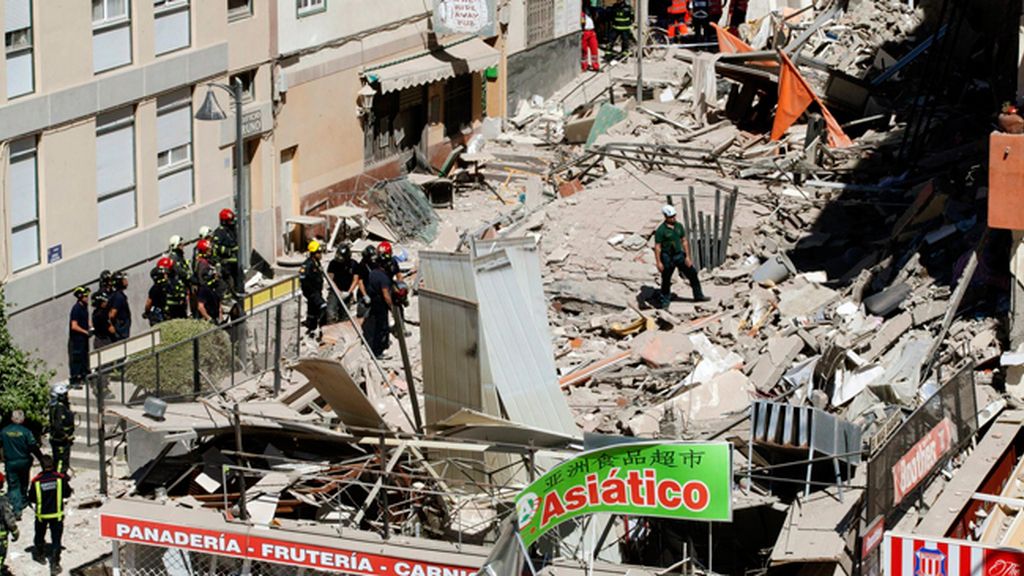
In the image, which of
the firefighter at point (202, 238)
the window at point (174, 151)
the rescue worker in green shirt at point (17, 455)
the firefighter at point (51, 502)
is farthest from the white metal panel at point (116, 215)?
the firefighter at point (51, 502)

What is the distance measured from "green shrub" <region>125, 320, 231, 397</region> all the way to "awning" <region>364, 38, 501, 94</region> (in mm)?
11463

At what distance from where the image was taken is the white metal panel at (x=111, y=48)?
22.5 m

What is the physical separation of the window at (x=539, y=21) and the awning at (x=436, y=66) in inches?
97.8

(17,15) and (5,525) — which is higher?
(17,15)

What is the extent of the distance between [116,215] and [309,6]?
6.50 metres

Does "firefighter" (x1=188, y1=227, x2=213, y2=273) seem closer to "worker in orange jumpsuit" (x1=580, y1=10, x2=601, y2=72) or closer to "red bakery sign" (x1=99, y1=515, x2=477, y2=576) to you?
"red bakery sign" (x1=99, y1=515, x2=477, y2=576)

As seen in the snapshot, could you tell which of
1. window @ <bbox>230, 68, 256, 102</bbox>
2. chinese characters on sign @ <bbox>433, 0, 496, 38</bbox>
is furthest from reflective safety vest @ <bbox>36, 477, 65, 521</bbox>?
chinese characters on sign @ <bbox>433, 0, 496, 38</bbox>

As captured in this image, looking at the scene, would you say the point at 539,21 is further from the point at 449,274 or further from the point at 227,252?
the point at 449,274

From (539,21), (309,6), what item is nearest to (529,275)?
(309,6)

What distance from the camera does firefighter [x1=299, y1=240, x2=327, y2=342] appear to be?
885 inches

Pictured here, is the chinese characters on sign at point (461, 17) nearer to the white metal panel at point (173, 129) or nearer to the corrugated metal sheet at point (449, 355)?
the white metal panel at point (173, 129)

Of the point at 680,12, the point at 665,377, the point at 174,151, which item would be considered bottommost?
the point at 680,12

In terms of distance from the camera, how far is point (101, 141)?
74.6 ft

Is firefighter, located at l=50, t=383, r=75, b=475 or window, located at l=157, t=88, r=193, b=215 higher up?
window, located at l=157, t=88, r=193, b=215
